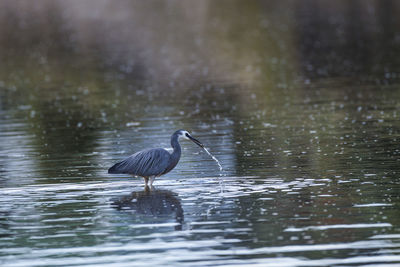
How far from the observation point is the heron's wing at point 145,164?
58.5 ft

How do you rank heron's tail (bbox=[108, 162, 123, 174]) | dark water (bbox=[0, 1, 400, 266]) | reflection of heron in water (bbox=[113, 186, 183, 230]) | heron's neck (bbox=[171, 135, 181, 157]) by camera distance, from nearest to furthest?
dark water (bbox=[0, 1, 400, 266]), reflection of heron in water (bbox=[113, 186, 183, 230]), heron's tail (bbox=[108, 162, 123, 174]), heron's neck (bbox=[171, 135, 181, 157])

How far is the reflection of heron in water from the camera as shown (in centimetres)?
1552

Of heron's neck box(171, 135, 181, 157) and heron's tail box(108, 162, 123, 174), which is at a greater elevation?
heron's neck box(171, 135, 181, 157)

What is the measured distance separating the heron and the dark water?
31 cm

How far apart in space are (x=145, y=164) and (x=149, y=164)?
79mm

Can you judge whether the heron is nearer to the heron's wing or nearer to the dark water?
the heron's wing

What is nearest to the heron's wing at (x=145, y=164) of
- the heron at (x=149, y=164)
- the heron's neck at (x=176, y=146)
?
the heron at (x=149, y=164)

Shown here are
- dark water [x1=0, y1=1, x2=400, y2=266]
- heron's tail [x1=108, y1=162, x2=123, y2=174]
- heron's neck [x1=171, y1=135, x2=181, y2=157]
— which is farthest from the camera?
heron's neck [x1=171, y1=135, x2=181, y2=157]

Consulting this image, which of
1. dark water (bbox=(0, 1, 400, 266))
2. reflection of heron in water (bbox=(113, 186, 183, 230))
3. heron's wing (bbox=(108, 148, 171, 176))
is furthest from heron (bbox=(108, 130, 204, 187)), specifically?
reflection of heron in water (bbox=(113, 186, 183, 230))

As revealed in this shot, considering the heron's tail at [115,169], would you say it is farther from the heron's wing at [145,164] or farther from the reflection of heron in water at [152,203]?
the reflection of heron in water at [152,203]

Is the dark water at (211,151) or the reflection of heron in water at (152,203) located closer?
the dark water at (211,151)

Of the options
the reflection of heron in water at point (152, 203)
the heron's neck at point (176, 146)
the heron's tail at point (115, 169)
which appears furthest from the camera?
the heron's neck at point (176, 146)

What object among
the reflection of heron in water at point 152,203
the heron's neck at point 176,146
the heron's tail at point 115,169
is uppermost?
the heron's neck at point 176,146

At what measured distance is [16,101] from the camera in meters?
35.6
